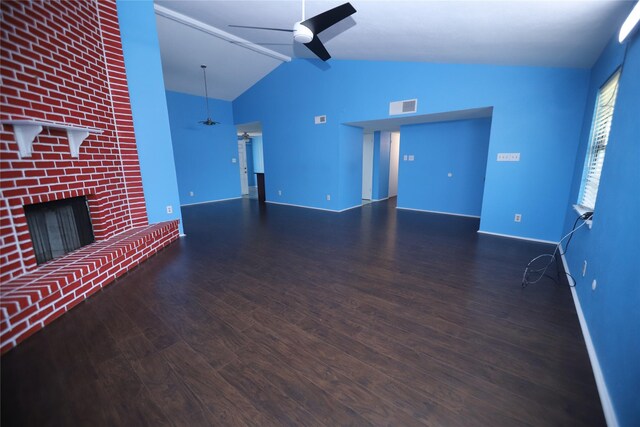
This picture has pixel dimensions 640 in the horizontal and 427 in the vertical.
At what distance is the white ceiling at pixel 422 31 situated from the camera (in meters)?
2.51

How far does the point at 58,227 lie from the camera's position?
2.75 metres

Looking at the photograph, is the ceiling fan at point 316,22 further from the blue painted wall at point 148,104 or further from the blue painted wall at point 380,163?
the blue painted wall at point 380,163

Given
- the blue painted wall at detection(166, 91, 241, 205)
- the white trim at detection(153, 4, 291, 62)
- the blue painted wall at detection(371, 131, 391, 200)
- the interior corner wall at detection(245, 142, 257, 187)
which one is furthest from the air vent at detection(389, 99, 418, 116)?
the interior corner wall at detection(245, 142, 257, 187)

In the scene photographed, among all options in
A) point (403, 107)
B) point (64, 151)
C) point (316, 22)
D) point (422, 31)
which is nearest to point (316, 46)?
point (316, 22)

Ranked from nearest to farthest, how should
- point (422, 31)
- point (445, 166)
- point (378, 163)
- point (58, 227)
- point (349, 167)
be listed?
point (58, 227) < point (422, 31) < point (445, 166) < point (349, 167) < point (378, 163)

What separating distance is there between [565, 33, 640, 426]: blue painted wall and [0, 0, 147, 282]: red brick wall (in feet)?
13.7

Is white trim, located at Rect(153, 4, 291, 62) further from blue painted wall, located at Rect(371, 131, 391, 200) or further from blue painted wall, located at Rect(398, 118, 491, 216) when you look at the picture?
blue painted wall, located at Rect(398, 118, 491, 216)

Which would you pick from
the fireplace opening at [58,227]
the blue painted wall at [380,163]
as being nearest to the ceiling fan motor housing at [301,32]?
the fireplace opening at [58,227]

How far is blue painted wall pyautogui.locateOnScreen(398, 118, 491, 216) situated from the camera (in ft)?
18.1

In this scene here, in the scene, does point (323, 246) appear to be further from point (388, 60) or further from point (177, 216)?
point (388, 60)

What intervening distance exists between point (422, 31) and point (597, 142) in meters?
2.46

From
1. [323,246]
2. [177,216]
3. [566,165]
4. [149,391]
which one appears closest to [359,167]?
[323,246]

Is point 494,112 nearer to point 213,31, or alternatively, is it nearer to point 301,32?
point 301,32

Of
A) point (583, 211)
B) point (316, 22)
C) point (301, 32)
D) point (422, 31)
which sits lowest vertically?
point (583, 211)
